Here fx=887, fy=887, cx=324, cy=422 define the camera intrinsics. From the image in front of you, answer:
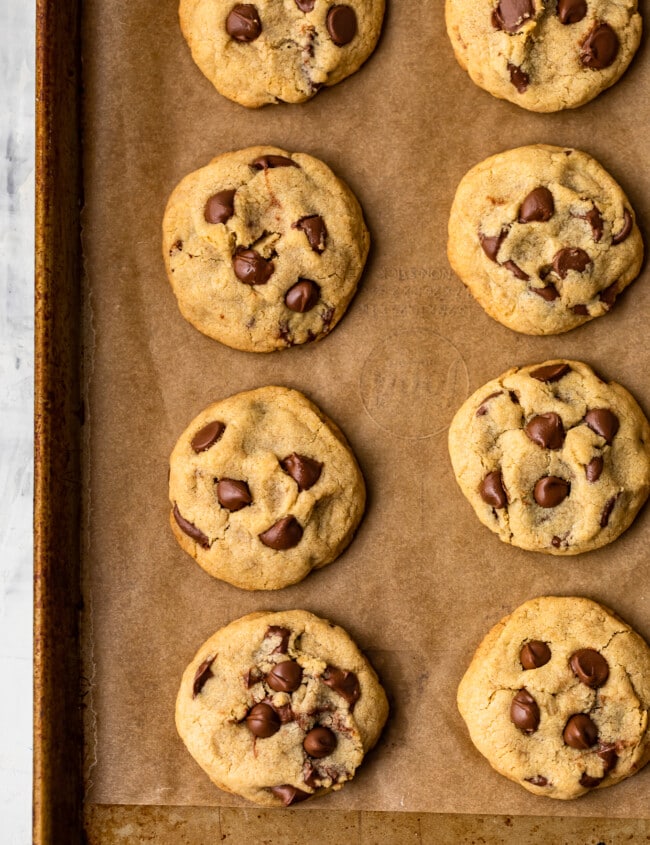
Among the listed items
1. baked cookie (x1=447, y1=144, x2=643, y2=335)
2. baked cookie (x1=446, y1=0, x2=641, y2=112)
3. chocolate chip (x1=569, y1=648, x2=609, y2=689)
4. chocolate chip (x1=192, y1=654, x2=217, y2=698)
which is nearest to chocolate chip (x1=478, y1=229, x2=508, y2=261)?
baked cookie (x1=447, y1=144, x2=643, y2=335)

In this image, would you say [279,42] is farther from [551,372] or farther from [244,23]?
[551,372]

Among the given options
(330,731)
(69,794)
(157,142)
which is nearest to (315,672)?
(330,731)

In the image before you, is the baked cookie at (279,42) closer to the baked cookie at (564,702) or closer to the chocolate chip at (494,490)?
the chocolate chip at (494,490)

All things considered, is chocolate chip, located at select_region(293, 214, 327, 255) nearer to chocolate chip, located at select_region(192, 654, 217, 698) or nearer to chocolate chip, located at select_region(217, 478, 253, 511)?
chocolate chip, located at select_region(217, 478, 253, 511)

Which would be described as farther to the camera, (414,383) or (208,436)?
(414,383)

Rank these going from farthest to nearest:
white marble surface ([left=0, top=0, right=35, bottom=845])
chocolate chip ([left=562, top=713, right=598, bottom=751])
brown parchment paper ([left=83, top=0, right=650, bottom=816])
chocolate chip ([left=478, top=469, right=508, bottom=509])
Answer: white marble surface ([left=0, top=0, right=35, bottom=845]) < brown parchment paper ([left=83, top=0, right=650, bottom=816]) < chocolate chip ([left=478, top=469, right=508, bottom=509]) < chocolate chip ([left=562, top=713, right=598, bottom=751])

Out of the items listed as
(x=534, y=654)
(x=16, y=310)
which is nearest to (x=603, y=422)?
(x=534, y=654)
